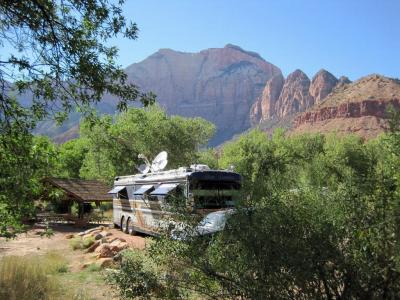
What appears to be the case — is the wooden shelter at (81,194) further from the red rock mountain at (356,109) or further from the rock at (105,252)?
the red rock mountain at (356,109)

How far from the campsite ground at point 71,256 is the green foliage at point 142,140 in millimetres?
11006

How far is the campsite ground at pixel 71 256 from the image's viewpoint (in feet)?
37.9

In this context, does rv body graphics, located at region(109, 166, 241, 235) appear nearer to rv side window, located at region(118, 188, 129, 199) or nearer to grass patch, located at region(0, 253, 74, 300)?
rv side window, located at region(118, 188, 129, 199)

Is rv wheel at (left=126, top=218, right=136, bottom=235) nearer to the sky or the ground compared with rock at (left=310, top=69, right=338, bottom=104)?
nearer to the ground

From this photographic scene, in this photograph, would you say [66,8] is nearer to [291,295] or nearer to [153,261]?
[153,261]

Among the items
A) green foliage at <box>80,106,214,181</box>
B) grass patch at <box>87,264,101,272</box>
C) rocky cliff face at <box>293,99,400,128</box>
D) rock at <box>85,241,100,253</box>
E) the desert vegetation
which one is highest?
rocky cliff face at <box>293,99,400,128</box>

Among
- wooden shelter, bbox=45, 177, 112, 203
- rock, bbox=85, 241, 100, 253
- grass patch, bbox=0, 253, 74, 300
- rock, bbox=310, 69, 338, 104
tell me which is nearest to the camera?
grass patch, bbox=0, 253, 74, 300

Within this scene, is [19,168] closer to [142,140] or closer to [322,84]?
[142,140]

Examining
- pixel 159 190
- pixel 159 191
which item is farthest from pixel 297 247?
pixel 159 190

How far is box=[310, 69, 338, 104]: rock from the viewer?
180 m

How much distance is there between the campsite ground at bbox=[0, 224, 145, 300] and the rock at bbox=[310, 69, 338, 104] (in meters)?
164

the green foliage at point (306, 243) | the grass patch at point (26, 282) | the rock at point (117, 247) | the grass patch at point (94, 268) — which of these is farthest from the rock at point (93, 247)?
the green foliage at point (306, 243)

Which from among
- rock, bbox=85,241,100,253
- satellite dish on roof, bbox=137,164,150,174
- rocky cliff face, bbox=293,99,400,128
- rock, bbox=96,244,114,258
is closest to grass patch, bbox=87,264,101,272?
rock, bbox=96,244,114,258

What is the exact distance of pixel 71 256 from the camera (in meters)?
18.2
